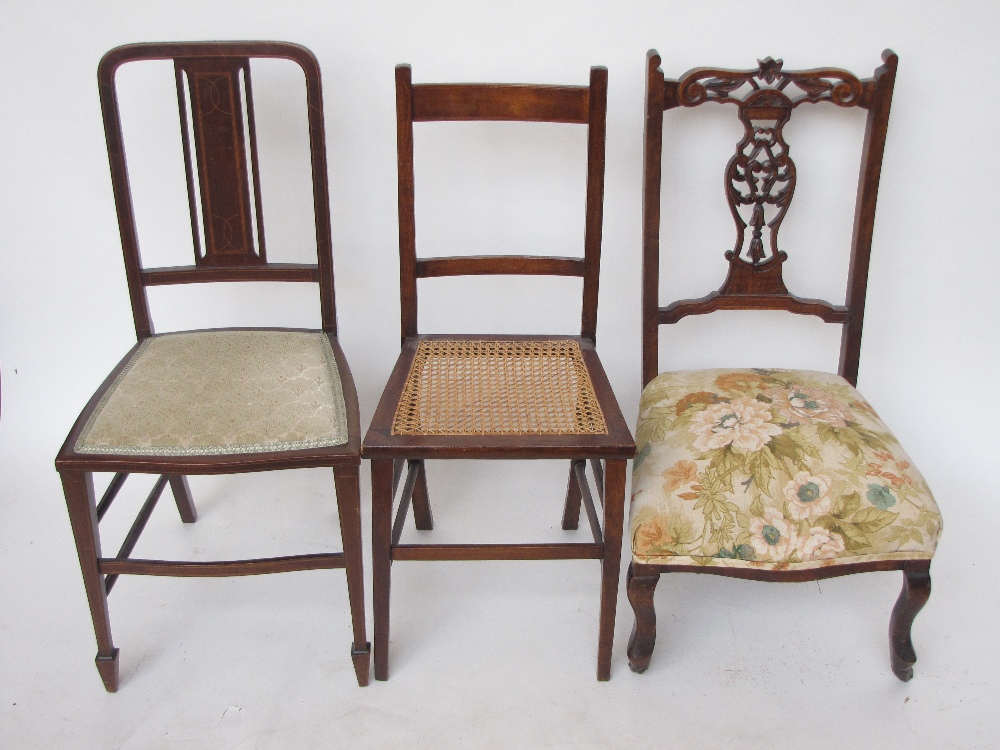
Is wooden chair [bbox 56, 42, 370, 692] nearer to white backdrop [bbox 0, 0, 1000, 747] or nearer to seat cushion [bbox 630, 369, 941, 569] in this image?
white backdrop [bbox 0, 0, 1000, 747]

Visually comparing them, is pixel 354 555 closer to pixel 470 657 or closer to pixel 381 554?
pixel 381 554

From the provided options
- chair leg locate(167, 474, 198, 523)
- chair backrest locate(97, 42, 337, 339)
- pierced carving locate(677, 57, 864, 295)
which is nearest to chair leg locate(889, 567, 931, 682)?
pierced carving locate(677, 57, 864, 295)

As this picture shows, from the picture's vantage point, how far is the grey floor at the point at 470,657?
153cm

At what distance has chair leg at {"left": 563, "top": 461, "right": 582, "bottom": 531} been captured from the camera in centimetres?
199

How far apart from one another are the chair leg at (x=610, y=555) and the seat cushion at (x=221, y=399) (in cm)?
49

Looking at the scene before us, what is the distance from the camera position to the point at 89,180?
2.02 m

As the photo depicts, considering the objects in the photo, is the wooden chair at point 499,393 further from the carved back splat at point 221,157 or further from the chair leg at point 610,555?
the carved back splat at point 221,157

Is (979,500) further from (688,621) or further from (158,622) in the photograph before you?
(158,622)

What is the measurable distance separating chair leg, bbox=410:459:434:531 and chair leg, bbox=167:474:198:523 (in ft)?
1.82

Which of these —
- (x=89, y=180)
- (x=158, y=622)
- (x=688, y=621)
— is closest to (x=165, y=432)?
(x=158, y=622)

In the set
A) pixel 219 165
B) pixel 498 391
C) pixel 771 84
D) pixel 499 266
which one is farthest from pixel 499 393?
pixel 771 84

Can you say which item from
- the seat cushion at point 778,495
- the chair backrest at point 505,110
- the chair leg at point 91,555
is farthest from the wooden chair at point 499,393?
the chair leg at point 91,555

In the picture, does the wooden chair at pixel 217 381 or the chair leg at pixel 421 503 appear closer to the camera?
the wooden chair at pixel 217 381

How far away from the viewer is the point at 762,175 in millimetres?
1899
